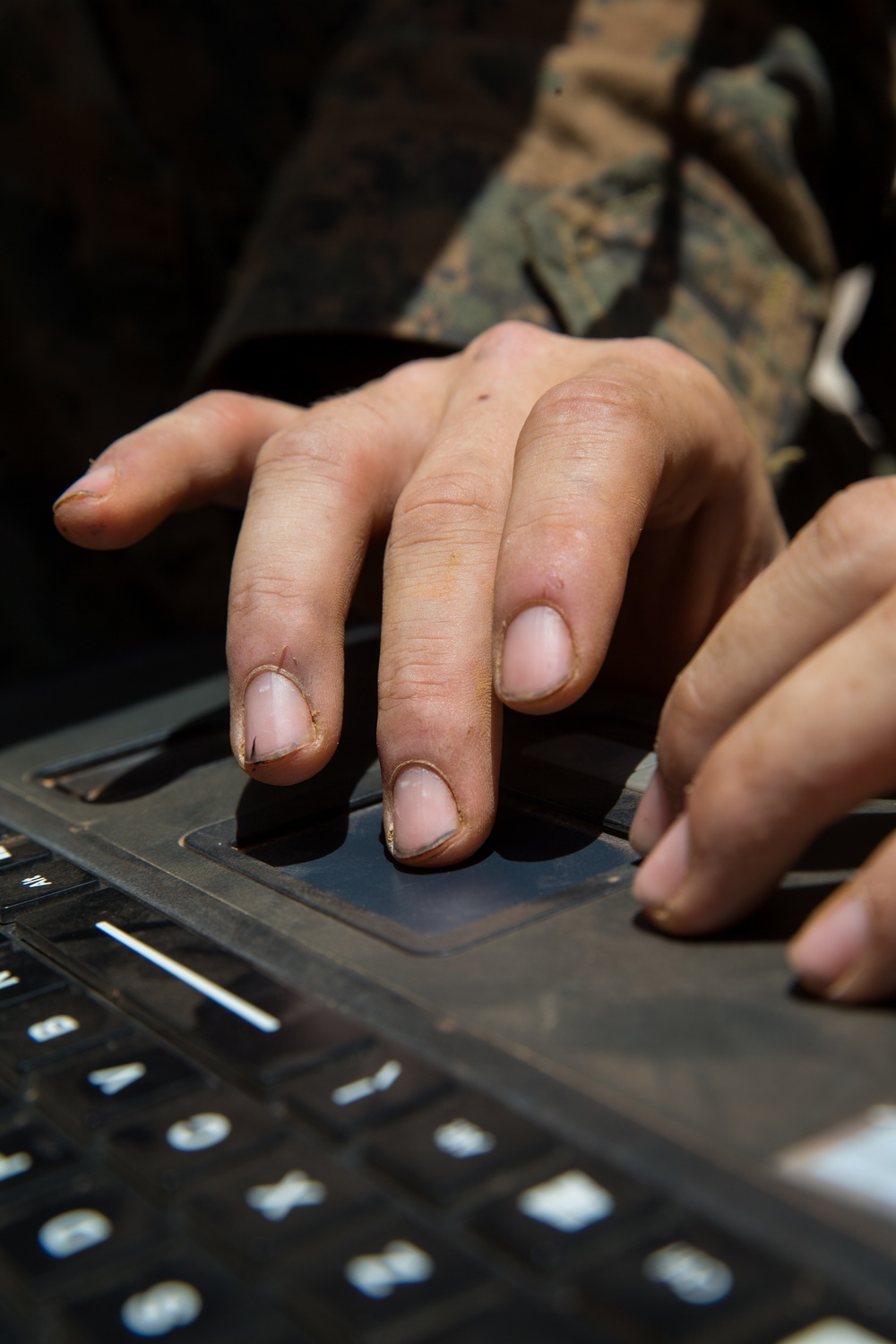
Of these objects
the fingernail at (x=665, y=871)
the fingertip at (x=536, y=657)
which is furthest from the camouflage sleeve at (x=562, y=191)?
the fingernail at (x=665, y=871)

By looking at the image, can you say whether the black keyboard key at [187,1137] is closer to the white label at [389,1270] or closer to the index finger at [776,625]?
the white label at [389,1270]

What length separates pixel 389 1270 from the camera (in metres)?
0.27

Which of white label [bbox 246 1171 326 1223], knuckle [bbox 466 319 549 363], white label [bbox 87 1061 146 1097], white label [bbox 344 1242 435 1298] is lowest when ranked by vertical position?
white label [bbox 87 1061 146 1097]

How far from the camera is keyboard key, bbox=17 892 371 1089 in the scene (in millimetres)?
359

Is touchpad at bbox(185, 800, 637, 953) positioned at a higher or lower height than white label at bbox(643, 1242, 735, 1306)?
lower

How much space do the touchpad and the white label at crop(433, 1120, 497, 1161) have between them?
11 centimetres

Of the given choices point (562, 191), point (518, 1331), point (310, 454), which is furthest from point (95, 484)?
point (562, 191)

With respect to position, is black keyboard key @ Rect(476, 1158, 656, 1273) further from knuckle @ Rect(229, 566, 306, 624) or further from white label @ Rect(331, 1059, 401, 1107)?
knuckle @ Rect(229, 566, 306, 624)

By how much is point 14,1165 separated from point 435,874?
0.71 ft

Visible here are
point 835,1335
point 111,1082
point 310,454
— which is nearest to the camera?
point 835,1335

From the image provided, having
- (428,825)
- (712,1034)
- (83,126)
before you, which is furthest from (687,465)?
(83,126)

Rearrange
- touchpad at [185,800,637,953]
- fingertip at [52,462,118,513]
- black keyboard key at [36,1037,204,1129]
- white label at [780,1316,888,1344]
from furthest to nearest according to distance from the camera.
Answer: fingertip at [52,462,118,513] < touchpad at [185,800,637,953] < black keyboard key at [36,1037,204,1129] < white label at [780,1316,888,1344]

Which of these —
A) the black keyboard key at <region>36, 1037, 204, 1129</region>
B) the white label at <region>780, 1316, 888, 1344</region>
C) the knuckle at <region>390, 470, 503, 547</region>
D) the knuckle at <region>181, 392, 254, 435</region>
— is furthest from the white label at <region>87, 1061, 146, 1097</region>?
the knuckle at <region>181, 392, 254, 435</region>

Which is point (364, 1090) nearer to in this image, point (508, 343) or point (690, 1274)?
point (690, 1274)
